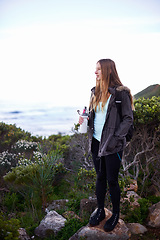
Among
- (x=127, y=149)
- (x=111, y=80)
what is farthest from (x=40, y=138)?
(x=111, y=80)

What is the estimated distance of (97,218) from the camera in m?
3.16

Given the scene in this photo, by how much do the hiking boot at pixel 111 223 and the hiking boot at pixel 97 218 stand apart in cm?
12

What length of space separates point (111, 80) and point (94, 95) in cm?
34

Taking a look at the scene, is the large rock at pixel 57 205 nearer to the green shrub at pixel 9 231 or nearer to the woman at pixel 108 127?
the woman at pixel 108 127

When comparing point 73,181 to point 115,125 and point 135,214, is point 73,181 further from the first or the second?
point 115,125

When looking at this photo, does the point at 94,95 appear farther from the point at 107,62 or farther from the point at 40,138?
the point at 40,138

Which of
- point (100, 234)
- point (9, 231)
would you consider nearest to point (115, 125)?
point (100, 234)

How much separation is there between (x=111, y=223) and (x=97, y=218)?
0.19 m

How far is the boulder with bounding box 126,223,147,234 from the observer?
136 inches

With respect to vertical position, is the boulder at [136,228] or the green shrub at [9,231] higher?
the green shrub at [9,231]

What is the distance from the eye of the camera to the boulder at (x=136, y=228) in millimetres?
3462

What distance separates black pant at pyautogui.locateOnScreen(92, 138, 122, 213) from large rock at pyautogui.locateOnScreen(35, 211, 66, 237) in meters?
0.82

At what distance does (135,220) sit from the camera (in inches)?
149

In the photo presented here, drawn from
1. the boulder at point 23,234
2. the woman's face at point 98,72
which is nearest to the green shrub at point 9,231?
the boulder at point 23,234
